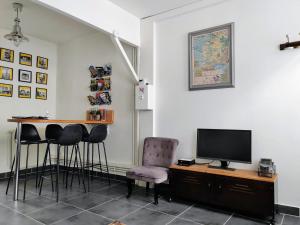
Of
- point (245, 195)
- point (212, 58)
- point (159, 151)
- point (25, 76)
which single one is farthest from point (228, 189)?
point (25, 76)

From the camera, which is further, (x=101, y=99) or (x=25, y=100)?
(x=25, y=100)

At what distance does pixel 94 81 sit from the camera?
203 inches

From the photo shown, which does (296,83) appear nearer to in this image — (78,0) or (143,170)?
(143,170)

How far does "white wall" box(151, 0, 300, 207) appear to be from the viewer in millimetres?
3002

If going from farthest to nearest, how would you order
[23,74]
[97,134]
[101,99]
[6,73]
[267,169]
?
[23,74]
[101,99]
[6,73]
[97,134]
[267,169]

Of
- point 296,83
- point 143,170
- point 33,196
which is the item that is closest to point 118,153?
point 143,170

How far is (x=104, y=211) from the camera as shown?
3092 millimetres

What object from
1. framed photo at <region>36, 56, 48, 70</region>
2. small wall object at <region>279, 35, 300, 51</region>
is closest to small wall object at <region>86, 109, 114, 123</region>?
framed photo at <region>36, 56, 48, 70</region>

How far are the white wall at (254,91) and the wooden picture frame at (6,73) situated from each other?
3.39m

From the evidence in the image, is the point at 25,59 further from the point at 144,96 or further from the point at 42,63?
the point at 144,96

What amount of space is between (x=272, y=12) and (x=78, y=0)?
8.68ft

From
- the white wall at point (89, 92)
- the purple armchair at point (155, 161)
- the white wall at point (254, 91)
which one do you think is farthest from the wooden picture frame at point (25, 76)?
the white wall at point (254, 91)

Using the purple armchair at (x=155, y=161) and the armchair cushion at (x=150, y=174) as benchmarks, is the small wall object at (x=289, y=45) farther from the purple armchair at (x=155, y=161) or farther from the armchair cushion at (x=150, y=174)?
the armchair cushion at (x=150, y=174)

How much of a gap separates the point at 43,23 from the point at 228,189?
14.6 ft
